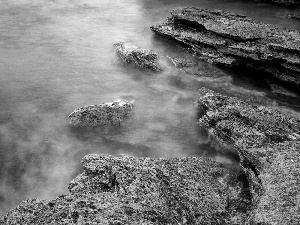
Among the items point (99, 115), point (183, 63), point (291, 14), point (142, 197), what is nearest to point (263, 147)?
point (142, 197)

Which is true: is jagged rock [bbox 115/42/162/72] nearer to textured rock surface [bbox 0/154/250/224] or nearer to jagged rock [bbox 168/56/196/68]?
jagged rock [bbox 168/56/196/68]

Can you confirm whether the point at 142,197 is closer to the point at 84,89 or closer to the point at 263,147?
the point at 263,147

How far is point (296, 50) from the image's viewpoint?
6449 millimetres

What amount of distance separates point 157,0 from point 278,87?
5.80 m

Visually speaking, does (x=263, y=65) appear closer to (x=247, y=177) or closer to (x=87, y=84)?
(x=247, y=177)

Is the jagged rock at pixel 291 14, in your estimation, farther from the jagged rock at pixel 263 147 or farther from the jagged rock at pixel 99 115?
the jagged rock at pixel 99 115

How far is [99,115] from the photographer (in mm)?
6113

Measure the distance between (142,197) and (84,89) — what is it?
3.73 metres

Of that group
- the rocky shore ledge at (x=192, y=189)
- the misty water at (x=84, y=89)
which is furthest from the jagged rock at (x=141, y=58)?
the rocky shore ledge at (x=192, y=189)

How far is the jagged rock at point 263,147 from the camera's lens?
12.9ft

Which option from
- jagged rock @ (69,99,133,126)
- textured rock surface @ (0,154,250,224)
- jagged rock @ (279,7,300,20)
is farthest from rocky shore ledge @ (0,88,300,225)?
jagged rock @ (279,7,300,20)

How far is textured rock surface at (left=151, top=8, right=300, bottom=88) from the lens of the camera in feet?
21.6

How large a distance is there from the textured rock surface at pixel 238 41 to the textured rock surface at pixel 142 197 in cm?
298

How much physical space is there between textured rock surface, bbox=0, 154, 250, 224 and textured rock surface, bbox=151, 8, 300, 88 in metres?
2.98
